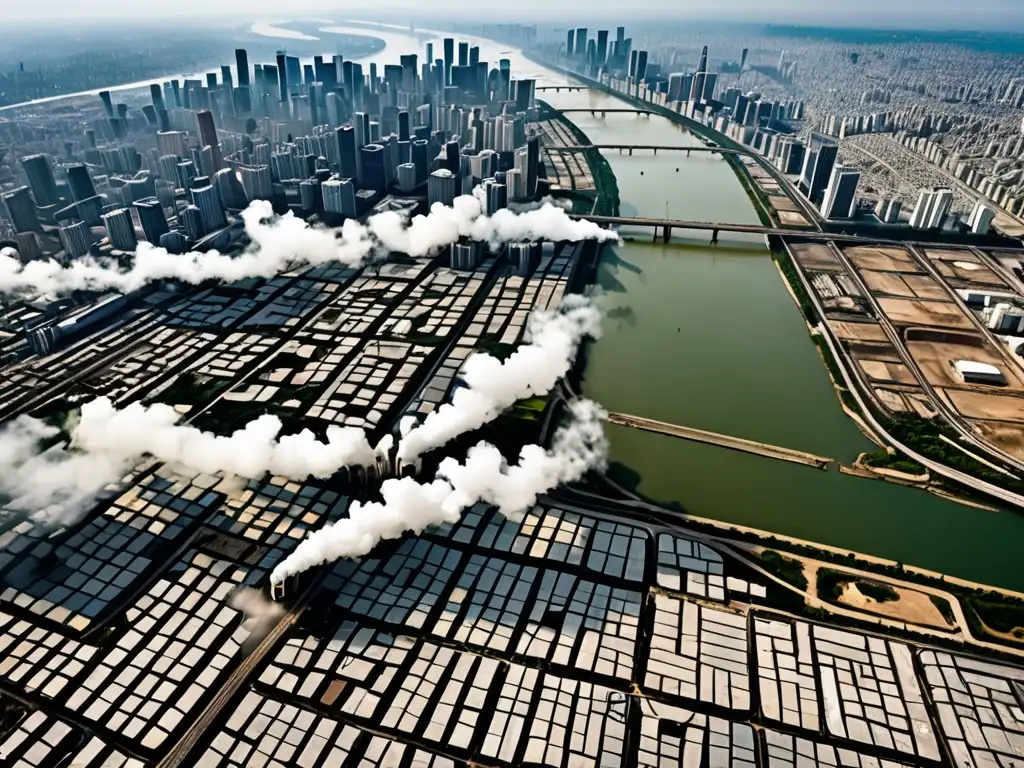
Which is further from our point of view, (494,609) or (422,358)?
(422,358)

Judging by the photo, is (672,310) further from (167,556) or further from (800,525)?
(167,556)

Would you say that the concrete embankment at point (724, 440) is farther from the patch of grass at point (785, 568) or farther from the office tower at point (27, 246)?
the office tower at point (27, 246)

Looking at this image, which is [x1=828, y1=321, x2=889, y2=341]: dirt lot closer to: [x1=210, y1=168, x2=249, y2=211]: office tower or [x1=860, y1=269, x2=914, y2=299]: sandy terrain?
[x1=860, y1=269, x2=914, y2=299]: sandy terrain

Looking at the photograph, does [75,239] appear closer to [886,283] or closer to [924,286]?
[886,283]

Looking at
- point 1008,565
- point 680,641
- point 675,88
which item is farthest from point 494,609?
point 675,88

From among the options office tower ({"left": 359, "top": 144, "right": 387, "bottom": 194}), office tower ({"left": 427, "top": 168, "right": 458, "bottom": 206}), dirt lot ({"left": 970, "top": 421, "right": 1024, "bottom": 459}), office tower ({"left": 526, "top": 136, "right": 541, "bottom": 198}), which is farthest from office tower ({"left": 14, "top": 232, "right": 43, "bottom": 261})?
dirt lot ({"left": 970, "top": 421, "right": 1024, "bottom": 459})

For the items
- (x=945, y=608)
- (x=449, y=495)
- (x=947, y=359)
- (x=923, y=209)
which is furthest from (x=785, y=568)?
(x=923, y=209)

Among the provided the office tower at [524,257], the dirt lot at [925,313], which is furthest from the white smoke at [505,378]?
the dirt lot at [925,313]
